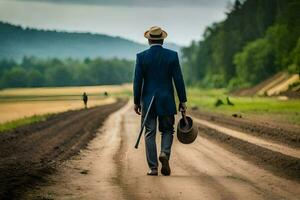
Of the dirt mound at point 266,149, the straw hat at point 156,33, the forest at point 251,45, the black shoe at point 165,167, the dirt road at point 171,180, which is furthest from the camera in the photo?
the forest at point 251,45

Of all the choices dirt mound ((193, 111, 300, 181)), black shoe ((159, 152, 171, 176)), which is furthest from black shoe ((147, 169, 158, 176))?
dirt mound ((193, 111, 300, 181))

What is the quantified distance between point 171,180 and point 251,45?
97.4m

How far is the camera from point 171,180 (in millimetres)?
10391

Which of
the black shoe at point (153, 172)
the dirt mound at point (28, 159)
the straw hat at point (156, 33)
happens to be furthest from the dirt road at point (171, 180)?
the straw hat at point (156, 33)

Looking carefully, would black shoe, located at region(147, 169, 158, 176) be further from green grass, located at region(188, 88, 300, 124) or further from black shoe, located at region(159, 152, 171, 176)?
green grass, located at region(188, 88, 300, 124)

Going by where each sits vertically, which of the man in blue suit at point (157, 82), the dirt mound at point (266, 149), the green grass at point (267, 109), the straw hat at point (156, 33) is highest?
the straw hat at point (156, 33)

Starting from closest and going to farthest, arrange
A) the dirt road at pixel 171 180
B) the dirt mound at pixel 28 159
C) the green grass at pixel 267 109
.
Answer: the dirt road at pixel 171 180, the dirt mound at pixel 28 159, the green grass at pixel 267 109

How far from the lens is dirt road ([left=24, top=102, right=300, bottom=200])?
901 centimetres

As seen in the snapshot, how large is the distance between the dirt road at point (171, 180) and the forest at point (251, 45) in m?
61.2

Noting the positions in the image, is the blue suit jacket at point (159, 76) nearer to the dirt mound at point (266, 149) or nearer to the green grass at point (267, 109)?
the dirt mound at point (266, 149)

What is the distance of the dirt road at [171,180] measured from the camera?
901 centimetres

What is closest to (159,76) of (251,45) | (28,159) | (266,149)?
(28,159)

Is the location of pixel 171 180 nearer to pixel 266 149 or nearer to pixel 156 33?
pixel 156 33

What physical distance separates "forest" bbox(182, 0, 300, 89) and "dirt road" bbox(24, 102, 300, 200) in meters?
61.2
